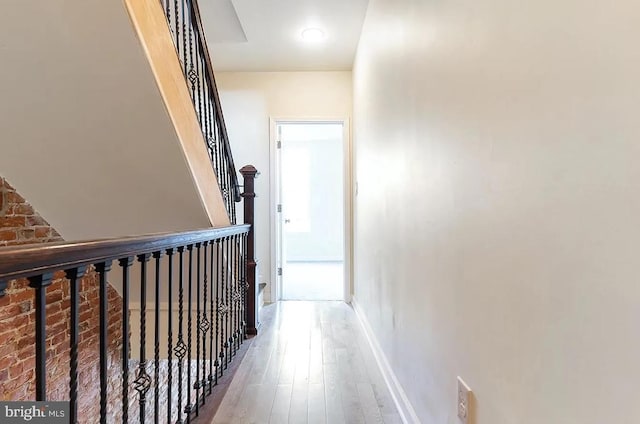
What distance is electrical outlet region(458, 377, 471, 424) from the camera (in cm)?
108

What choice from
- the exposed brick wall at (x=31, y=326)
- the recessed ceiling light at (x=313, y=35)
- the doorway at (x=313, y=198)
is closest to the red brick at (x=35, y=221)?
the exposed brick wall at (x=31, y=326)

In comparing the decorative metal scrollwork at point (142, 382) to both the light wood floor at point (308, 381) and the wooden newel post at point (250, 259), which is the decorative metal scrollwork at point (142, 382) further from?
the wooden newel post at point (250, 259)

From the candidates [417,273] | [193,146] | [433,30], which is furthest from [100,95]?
[417,273]

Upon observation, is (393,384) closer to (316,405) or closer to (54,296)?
(316,405)

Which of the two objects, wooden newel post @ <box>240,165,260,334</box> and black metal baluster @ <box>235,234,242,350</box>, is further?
wooden newel post @ <box>240,165,260,334</box>

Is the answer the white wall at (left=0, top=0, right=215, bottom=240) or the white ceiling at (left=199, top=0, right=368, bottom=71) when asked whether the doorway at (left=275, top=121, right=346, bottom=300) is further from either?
the white wall at (left=0, top=0, right=215, bottom=240)

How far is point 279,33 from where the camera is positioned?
3.32 meters

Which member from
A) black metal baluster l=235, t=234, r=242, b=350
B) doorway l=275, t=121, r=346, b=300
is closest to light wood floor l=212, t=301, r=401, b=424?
black metal baluster l=235, t=234, r=242, b=350

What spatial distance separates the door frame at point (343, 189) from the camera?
13.6ft

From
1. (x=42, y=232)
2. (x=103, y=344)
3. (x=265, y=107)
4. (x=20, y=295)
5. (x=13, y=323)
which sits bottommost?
(x=13, y=323)

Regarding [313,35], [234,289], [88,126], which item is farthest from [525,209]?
[313,35]

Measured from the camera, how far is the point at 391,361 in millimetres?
2068

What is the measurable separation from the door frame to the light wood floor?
0.90m

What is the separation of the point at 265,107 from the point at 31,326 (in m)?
2.88
